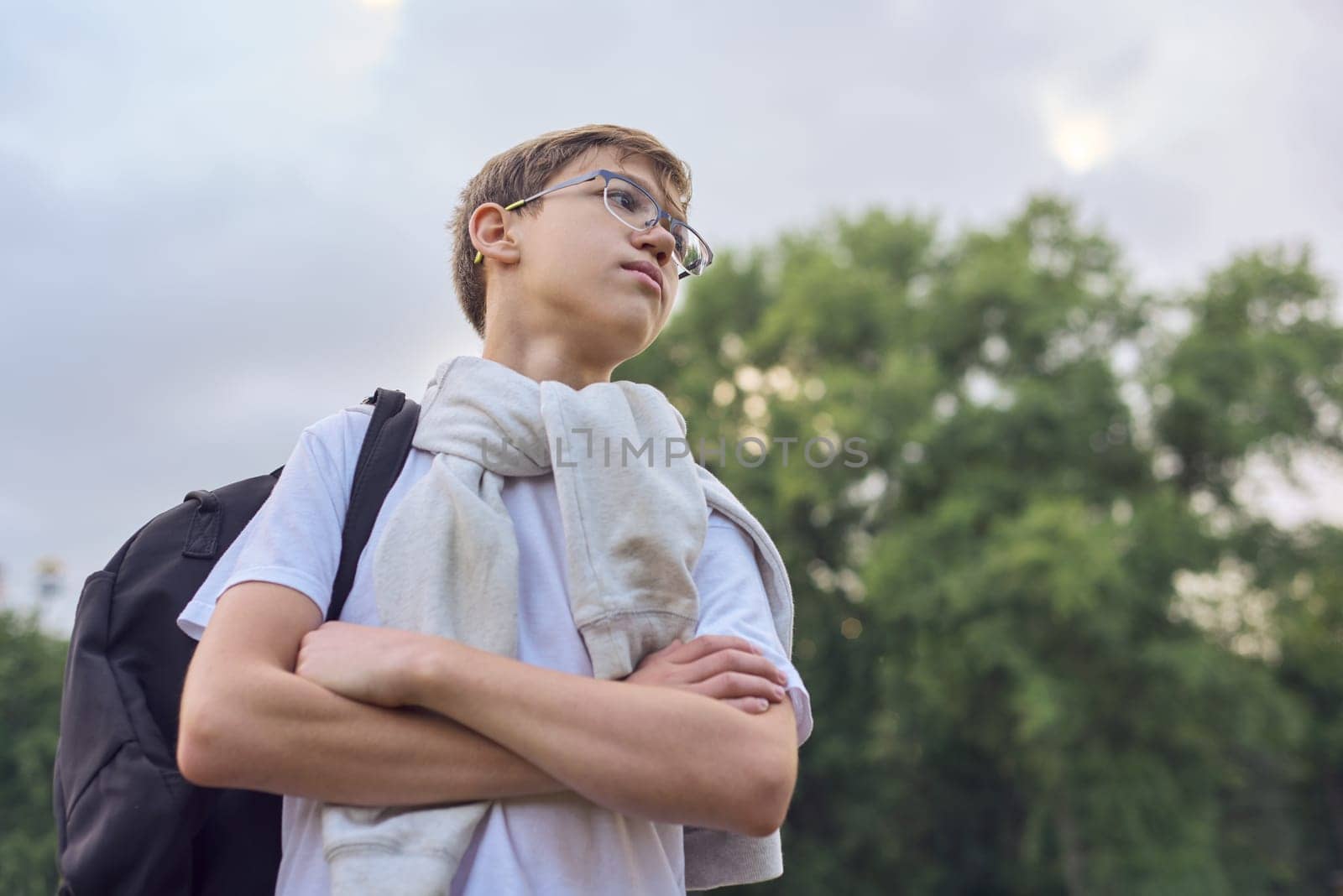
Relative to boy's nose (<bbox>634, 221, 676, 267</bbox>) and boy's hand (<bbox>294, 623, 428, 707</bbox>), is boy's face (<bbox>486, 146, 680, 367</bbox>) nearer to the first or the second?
boy's nose (<bbox>634, 221, 676, 267</bbox>)

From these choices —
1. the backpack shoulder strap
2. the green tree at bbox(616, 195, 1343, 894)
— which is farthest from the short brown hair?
the green tree at bbox(616, 195, 1343, 894)

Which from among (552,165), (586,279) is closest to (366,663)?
(586,279)

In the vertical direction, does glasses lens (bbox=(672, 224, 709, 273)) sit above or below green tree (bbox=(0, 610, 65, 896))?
below

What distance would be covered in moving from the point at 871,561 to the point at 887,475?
1703 millimetres

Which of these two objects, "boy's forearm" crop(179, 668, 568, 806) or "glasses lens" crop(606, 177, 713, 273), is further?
"glasses lens" crop(606, 177, 713, 273)

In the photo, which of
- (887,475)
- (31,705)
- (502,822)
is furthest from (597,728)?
(887,475)

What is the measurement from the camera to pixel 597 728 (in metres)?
1.57

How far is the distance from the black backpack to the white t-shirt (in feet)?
0.14

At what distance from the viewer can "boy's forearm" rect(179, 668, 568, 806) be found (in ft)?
5.10

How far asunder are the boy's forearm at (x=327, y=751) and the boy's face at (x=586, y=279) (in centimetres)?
78

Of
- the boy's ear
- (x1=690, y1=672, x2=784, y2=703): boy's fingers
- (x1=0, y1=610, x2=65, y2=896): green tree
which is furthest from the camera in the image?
(x1=0, y1=610, x2=65, y2=896): green tree

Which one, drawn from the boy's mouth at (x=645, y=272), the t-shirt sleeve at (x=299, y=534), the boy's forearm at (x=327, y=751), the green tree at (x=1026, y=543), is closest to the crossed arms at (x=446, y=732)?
the boy's forearm at (x=327, y=751)

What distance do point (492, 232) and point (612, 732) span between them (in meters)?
1.09

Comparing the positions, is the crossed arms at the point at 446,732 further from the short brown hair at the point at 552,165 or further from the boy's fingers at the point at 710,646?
the short brown hair at the point at 552,165
